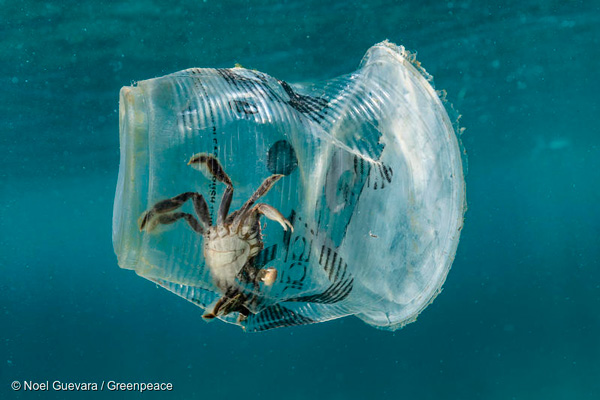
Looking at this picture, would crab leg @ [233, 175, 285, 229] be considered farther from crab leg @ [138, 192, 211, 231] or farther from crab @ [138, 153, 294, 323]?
crab leg @ [138, 192, 211, 231]

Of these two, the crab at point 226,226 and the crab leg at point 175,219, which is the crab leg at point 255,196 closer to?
the crab at point 226,226

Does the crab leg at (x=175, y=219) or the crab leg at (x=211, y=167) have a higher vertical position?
the crab leg at (x=211, y=167)

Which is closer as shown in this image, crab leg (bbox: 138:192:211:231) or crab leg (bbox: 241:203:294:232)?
crab leg (bbox: 138:192:211:231)

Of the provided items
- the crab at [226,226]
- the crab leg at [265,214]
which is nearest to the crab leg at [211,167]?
the crab at [226,226]

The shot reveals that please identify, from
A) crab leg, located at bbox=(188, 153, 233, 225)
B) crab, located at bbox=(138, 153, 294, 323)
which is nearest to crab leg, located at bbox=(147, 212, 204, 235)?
crab, located at bbox=(138, 153, 294, 323)

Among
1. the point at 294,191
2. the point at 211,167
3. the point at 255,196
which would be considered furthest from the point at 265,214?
the point at 211,167

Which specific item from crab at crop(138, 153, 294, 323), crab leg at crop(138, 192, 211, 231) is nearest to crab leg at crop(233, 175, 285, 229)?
crab at crop(138, 153, 294, 323)

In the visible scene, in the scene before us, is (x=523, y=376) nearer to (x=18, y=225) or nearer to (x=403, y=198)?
(x=403, y=198)

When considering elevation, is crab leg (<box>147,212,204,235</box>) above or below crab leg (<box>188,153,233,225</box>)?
below
